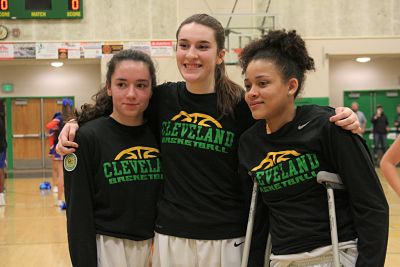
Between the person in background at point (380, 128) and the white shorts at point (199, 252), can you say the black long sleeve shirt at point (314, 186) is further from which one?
the person in background at point (380, 128)

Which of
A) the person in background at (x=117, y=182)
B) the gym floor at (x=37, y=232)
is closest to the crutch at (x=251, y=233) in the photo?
the person in background at (x=117, y=182)

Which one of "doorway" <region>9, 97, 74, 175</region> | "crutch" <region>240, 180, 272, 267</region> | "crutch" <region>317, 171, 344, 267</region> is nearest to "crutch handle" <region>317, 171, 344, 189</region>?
"crutch" <region>317, 171, 344, 267</region>

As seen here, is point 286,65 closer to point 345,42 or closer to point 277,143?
point 277,143

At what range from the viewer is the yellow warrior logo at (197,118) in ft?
8.44

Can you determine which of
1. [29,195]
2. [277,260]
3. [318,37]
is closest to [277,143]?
[277,260]

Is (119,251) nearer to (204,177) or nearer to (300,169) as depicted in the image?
(204,177)

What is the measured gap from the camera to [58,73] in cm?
1688

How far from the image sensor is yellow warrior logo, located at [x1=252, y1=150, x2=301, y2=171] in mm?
2213

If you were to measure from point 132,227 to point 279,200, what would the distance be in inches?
32.6

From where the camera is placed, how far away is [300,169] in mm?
2180

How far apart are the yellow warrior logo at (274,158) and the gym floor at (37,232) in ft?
11.4

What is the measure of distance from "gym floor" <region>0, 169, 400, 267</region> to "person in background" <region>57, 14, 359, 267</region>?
322 centimetres

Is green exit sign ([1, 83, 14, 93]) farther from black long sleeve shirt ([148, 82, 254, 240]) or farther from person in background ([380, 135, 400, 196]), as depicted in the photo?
person in background ([380, 135, 400, 196])

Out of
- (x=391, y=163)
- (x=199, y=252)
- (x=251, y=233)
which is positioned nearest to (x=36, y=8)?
(x=391, y=163)
